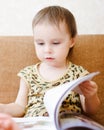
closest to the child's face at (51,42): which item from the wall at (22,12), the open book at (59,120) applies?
the open book at (59,120)

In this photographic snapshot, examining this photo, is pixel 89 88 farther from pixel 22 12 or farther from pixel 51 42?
pixel 22 12

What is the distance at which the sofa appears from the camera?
120 cm

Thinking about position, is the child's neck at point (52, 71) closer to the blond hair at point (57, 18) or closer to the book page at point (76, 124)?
the blond hair at point (57, 18)

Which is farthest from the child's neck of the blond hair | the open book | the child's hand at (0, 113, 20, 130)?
the child's hand at (0, 113, 20, 130)

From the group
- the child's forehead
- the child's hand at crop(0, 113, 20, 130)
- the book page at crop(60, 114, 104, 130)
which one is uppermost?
the child's forehead

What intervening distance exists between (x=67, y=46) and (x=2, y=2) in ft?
1.79

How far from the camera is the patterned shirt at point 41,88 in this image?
1.08 metres

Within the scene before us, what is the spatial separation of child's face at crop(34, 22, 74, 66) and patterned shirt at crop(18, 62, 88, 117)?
2.8 inches

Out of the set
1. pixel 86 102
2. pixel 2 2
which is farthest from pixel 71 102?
pixel 2 2

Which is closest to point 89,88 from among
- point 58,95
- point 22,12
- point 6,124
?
point 58,95

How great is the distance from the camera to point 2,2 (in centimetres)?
150

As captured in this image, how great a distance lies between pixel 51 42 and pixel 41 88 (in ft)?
0.60

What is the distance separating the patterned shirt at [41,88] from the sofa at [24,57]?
2.1 inches

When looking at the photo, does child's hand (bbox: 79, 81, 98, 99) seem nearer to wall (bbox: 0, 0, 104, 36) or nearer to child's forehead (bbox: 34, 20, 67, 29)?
child's forehead (bbox: 34, 20, 67, 29)
